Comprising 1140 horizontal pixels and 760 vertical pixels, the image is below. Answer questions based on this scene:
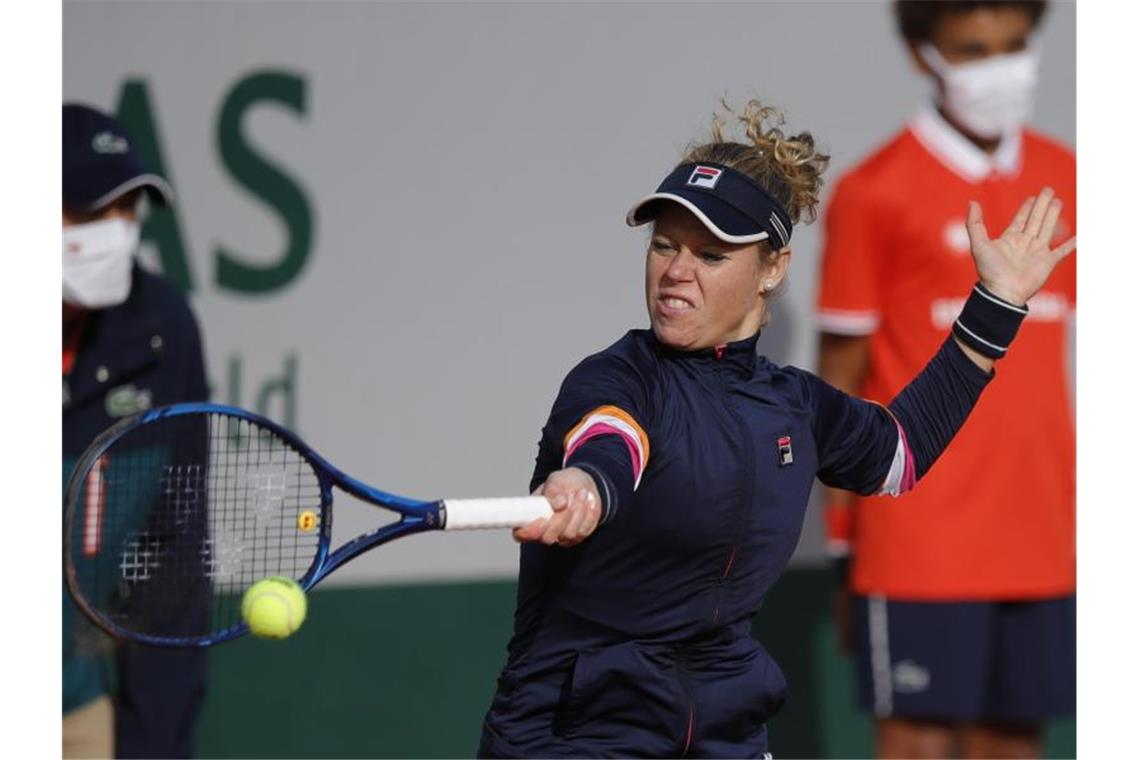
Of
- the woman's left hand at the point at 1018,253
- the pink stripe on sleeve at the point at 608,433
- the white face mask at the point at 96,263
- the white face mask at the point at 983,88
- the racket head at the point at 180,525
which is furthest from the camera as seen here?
the white face mask at the point at 983,88

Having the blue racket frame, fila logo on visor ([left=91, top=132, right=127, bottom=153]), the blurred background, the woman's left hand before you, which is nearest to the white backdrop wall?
the blurred background

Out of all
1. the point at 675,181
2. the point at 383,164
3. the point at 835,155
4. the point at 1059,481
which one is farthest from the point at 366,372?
the point at 675,181

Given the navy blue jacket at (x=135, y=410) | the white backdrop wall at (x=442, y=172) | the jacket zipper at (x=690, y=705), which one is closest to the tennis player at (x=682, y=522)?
the jacket zipper at (x=690, y=705)

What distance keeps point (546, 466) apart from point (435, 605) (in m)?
2.33

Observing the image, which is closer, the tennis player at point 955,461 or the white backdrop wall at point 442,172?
the tennis player at point 955,461

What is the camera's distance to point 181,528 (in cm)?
393

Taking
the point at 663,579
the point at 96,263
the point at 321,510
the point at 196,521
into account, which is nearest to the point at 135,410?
the point at 96,263

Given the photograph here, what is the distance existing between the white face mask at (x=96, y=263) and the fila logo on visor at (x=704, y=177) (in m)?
1.79

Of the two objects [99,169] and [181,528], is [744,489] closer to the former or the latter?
[181,528]

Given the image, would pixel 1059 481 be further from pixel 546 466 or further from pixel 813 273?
pixel 546 466

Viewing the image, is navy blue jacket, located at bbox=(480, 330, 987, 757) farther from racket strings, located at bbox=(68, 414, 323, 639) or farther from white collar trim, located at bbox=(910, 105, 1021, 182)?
white collar trim, located at bbox=(910, 105, 1021, 182)

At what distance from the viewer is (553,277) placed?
5.25m

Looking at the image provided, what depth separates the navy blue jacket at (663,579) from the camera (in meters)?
2.95

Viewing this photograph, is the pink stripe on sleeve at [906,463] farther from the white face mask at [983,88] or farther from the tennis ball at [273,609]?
the white face mask at [983,88]
